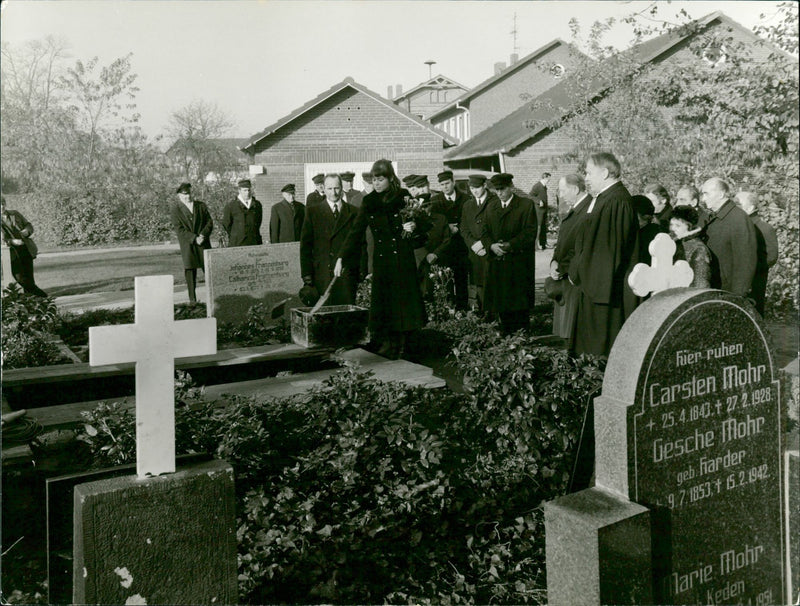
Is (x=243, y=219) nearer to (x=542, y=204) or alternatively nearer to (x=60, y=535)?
(x=60, y=535)

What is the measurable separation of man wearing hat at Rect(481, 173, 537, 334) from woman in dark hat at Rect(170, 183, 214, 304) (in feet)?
15.6

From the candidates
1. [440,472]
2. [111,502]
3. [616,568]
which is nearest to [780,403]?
[616,568]

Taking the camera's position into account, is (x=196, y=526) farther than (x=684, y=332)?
No

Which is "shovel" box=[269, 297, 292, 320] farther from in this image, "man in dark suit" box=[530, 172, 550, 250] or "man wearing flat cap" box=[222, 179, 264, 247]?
"man in dark suit" box=[530, 172, 550, 250]

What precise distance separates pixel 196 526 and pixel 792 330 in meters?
9.41

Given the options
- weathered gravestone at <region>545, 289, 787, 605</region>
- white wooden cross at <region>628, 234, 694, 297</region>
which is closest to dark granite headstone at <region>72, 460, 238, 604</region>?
weathered gravestone at <region>545, 289, 787, 605</region>

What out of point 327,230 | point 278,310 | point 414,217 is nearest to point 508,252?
point 414,217

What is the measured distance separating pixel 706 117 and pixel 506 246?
3.86 meters

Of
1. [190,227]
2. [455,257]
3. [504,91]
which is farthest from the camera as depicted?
[504,91]

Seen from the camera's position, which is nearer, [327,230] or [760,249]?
[760,249]

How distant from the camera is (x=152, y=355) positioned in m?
3.05

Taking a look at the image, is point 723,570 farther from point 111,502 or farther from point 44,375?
point 44,375

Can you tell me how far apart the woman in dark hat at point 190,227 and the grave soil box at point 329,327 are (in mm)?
4806

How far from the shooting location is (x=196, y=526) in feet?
9.55
